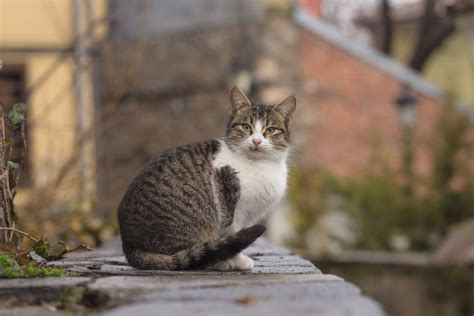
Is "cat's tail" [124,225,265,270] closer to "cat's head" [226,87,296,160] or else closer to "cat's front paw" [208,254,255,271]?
"cat's front paw" [208,254,255,271]

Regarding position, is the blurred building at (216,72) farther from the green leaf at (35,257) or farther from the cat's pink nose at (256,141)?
the green leaf at (35,257)

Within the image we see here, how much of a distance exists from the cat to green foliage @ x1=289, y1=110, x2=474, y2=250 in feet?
28.1

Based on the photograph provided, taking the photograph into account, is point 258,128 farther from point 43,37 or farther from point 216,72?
point 43,37

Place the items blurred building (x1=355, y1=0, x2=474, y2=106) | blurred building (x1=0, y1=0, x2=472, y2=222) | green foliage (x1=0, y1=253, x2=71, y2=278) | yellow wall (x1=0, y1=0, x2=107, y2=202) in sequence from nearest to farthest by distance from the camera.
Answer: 1. green foliage (x1=0, y1=253, x2=71, y2=278)
2. yellow wall (x1=0, y1=0, x2=107, y2=202)
3. blurred building (x1=0, y1=0, x2=472, y2=222)
4. blurred building (x1=355, y1=0, x2=474, y2=106)

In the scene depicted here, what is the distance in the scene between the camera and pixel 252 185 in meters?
4.14

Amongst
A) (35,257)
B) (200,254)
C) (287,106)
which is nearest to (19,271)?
(35,257)

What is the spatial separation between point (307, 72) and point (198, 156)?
1184 cm

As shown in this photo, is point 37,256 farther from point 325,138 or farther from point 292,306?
point 325,138

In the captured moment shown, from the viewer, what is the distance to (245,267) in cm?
390

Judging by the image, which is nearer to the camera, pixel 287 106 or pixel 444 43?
pixel 287 106

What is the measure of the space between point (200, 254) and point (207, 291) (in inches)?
31.3

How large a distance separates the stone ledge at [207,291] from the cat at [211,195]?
4.1 inches

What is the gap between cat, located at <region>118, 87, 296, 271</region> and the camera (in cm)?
383

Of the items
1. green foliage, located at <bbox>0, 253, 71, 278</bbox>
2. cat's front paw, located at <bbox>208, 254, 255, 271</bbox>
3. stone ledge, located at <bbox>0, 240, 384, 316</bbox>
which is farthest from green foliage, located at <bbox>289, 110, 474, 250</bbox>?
green foliage, located at <bbox>0, 253, 71, 278</bbox>
